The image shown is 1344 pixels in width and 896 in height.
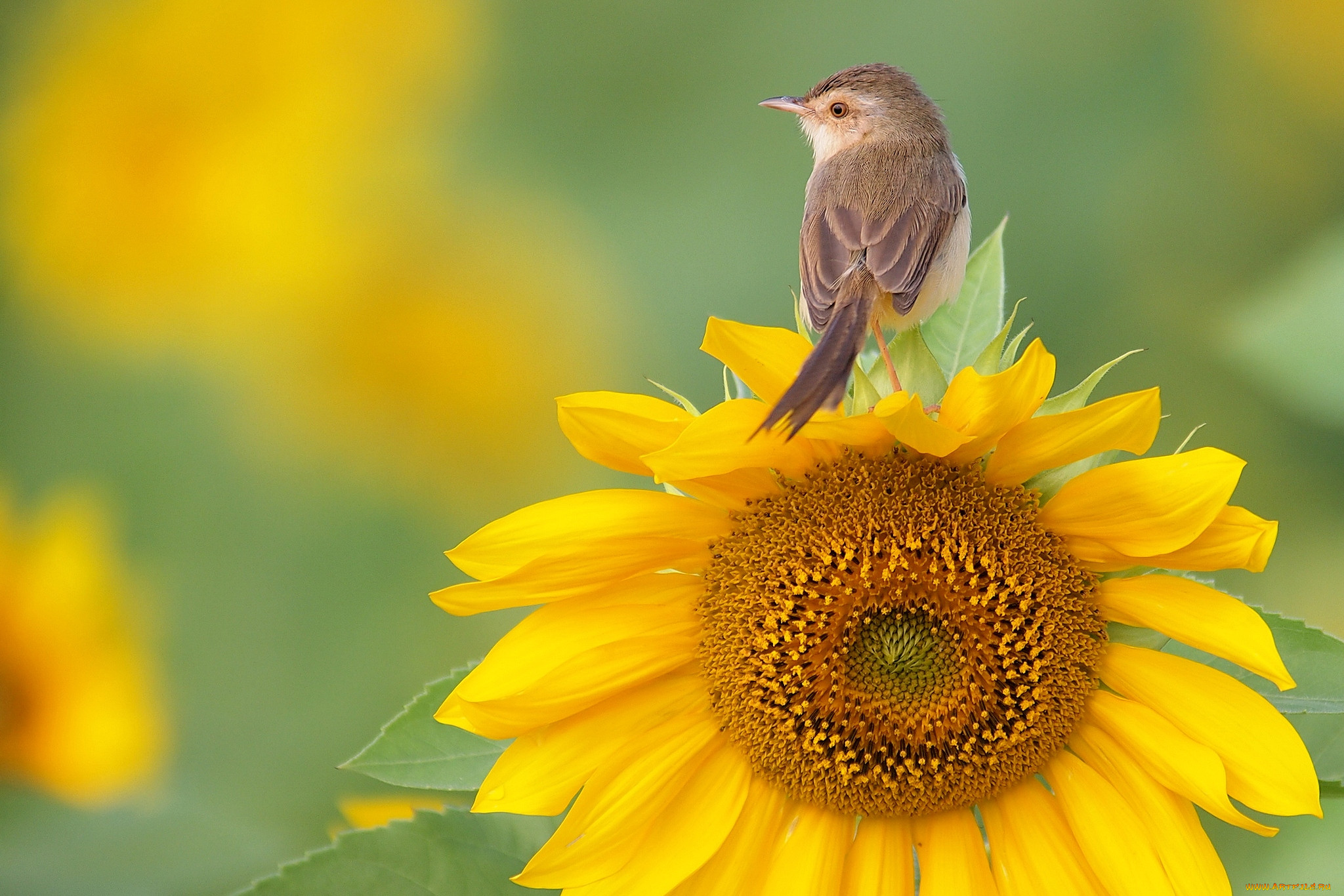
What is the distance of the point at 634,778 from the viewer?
667 mm

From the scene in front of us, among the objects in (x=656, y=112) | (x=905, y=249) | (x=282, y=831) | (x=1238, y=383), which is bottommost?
(x=282, y=831)

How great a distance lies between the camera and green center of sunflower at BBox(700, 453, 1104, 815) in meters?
0.65

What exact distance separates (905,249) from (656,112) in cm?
143

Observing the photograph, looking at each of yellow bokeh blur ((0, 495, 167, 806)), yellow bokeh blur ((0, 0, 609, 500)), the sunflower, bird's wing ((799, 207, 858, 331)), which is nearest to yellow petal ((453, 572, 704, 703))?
the sunflower

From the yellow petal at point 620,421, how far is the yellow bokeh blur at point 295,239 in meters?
1.51

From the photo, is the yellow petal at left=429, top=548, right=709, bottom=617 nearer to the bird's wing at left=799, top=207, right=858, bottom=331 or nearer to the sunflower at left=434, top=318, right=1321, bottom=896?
the sunflower at left=434, top=318, right=1321, bottom=896

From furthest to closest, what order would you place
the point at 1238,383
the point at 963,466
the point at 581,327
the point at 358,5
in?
the point at 358,5, the point at 581,327, the point at 1238,383, the point at 963,466

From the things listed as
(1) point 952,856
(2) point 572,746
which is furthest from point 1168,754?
(2) point 572,746

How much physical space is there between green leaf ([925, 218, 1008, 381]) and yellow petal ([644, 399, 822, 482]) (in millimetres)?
177

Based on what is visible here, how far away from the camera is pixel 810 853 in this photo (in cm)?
68

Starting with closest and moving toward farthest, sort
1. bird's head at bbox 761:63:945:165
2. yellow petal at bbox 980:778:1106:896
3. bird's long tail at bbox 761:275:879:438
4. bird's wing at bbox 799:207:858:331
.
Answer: bird's long tail at bbox 761:275:879:438 → yellow petal at bbox 980:778:1106:896 → bird's wing at bbox 799:207:858:331 → bird's head at bbox 761:63:945:165

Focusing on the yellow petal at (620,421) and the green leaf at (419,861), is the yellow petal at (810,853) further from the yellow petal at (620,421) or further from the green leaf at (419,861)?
the yellow petal at (620,421)

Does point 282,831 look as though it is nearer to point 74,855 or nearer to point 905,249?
point 74,855

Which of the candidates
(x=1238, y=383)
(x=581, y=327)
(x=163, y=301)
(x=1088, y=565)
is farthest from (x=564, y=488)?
(x=1088, y=565)
